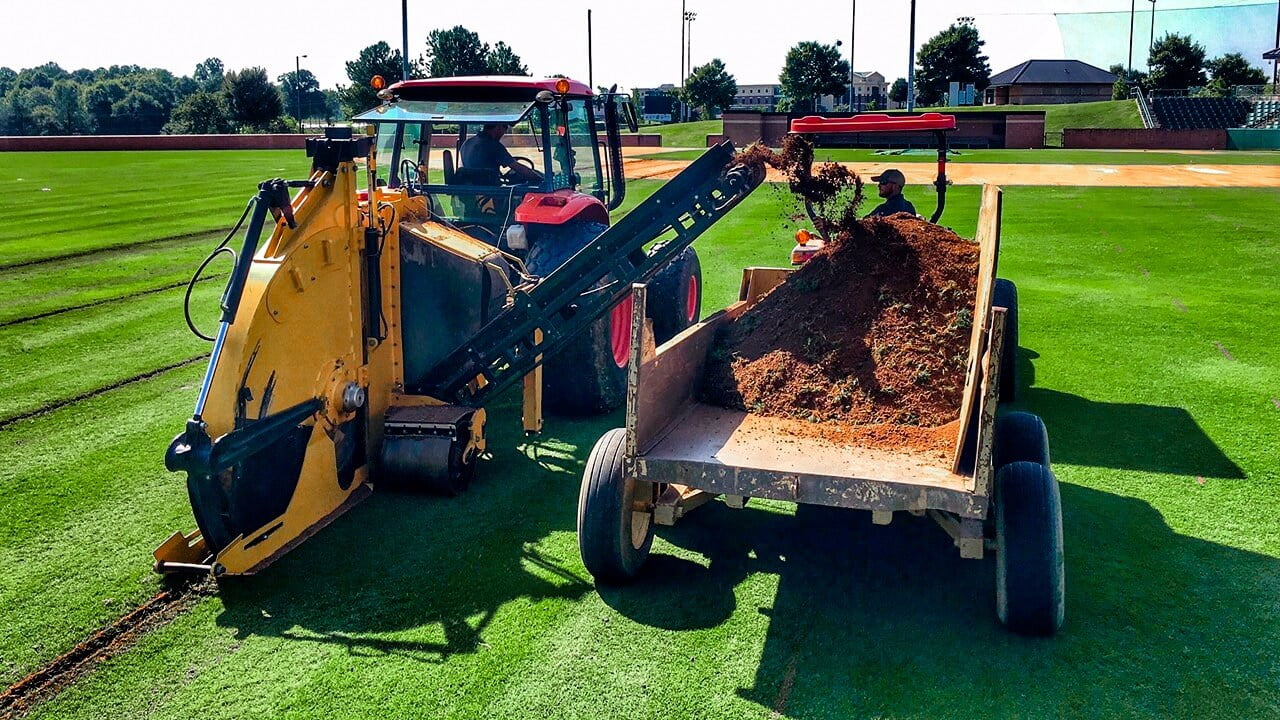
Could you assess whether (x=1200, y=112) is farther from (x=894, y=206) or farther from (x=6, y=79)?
(x=6, y=79)

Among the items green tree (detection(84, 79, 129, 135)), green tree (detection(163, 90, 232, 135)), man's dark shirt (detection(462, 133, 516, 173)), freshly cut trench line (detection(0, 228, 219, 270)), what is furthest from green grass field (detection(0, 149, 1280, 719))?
green tree (detection(84, 79, 129, 135))

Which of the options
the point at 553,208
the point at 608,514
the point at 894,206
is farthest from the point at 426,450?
the point at 894,206

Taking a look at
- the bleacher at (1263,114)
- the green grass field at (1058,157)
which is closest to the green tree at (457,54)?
the green grass field at (1058,157)

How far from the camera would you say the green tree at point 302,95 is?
244 feet

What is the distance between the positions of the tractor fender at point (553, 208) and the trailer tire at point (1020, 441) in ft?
11.6

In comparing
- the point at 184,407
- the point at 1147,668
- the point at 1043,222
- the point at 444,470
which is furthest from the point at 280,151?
the point at 1147,668

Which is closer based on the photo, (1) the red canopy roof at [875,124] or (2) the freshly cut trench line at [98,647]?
(2) the freshly cut trench line at [98,647]

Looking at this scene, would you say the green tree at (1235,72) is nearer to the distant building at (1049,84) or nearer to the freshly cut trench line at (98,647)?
the distant building at (1049,84)

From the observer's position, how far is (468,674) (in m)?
4.62

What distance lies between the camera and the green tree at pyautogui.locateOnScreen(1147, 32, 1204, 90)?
214 feet

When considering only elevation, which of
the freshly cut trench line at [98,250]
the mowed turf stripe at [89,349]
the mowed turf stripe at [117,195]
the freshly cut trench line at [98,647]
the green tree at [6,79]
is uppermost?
the green tree at [6,79]

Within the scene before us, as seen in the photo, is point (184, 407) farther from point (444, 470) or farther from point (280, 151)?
point (280, 151)

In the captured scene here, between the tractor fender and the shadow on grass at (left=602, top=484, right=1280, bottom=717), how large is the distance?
2.61 meters

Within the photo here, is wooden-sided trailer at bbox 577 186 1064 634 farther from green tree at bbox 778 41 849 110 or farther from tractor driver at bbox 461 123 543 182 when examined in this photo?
green tree at bbox 778 41 849 110
